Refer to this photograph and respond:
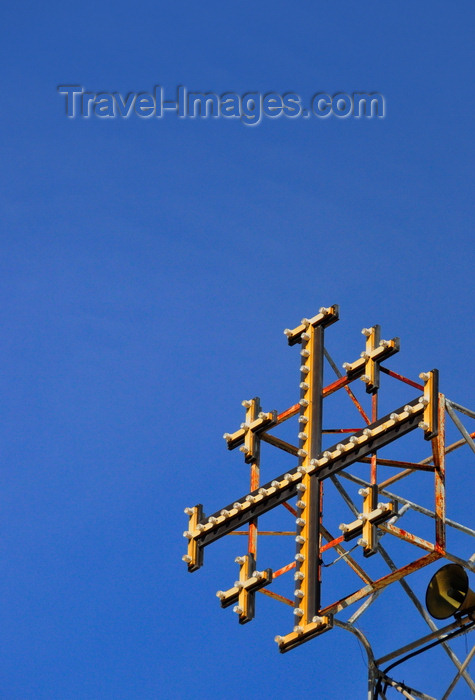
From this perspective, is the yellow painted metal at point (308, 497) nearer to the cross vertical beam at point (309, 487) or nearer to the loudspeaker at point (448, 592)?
the cross vertical beam at point (309, 487)

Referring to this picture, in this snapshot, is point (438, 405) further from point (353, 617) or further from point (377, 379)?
point (353, 617)

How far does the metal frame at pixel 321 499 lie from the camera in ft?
100

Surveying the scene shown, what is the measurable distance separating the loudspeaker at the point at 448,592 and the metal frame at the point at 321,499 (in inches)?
11.2

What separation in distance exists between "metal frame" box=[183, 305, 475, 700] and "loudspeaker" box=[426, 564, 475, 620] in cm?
28

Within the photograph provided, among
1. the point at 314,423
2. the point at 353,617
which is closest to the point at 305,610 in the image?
the point at 353,617

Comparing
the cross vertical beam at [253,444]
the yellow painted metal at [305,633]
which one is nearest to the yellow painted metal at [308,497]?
the yellow painted metal at [305,633]

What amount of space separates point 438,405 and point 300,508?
9.97 feet

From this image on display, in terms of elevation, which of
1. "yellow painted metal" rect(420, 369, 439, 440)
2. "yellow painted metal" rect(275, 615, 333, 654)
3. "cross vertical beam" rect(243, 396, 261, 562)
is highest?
"cross vertical beam" rect(243, 396, 261, 562)

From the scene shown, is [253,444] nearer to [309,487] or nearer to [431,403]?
[309,487]

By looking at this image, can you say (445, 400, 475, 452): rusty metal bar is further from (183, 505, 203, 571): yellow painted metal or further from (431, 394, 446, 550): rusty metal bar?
(183, 505, 203, 571): yellow painted metal

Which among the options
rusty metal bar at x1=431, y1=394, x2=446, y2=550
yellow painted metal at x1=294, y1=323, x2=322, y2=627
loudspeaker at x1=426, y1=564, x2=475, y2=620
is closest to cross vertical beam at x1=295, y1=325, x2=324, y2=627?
yellow painted metal at x1=294, y1=323, x2=322, y2=627

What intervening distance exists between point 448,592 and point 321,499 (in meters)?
2.67

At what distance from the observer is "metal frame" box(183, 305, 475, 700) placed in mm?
30500

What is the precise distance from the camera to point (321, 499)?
32.2m
